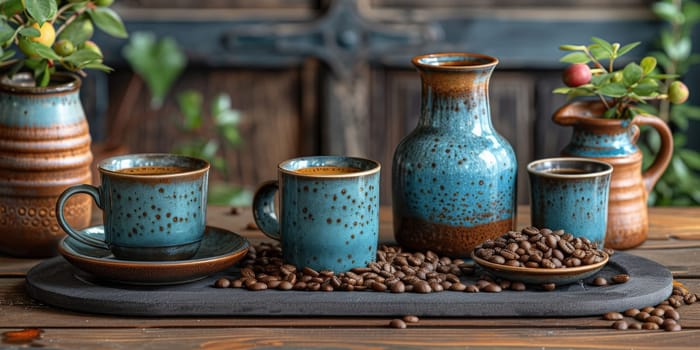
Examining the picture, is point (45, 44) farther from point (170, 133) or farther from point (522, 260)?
point (170, 133)

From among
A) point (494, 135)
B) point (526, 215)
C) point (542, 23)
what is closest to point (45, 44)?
point (494, 135)

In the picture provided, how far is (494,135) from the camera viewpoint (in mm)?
1273

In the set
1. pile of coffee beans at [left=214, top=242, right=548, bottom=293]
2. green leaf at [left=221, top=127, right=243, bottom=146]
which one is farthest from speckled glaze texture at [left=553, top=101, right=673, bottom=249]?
green leaf at [left=221, top=127, right=243, bottom=146]

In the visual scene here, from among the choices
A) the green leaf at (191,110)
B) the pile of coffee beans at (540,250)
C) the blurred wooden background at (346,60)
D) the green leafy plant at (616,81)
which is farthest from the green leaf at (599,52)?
the green leaf at (191,110)

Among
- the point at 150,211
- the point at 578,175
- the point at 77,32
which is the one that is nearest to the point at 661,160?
the point at 578,175

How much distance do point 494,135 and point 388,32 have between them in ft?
4.32

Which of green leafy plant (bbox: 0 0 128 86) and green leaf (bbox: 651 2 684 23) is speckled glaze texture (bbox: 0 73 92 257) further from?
green leaf (bbox: 651 2 684 23)

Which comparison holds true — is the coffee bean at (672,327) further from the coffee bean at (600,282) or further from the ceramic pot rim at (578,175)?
the ceramic pot rim at (578,175)

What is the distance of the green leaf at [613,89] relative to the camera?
4.26ft

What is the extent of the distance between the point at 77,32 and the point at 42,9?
12 centimetres

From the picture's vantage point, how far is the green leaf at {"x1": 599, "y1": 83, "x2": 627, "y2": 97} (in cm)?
130

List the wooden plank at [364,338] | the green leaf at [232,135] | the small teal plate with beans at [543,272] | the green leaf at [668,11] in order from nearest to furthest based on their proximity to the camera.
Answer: the wooden plank at [364,338] → the small teal plate with beans at [543,272] → the green leaf at [668,11] → the green leaf at [232,135]

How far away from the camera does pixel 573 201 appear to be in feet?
4.04

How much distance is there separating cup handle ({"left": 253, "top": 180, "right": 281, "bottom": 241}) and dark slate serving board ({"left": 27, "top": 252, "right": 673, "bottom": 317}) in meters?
0.16
